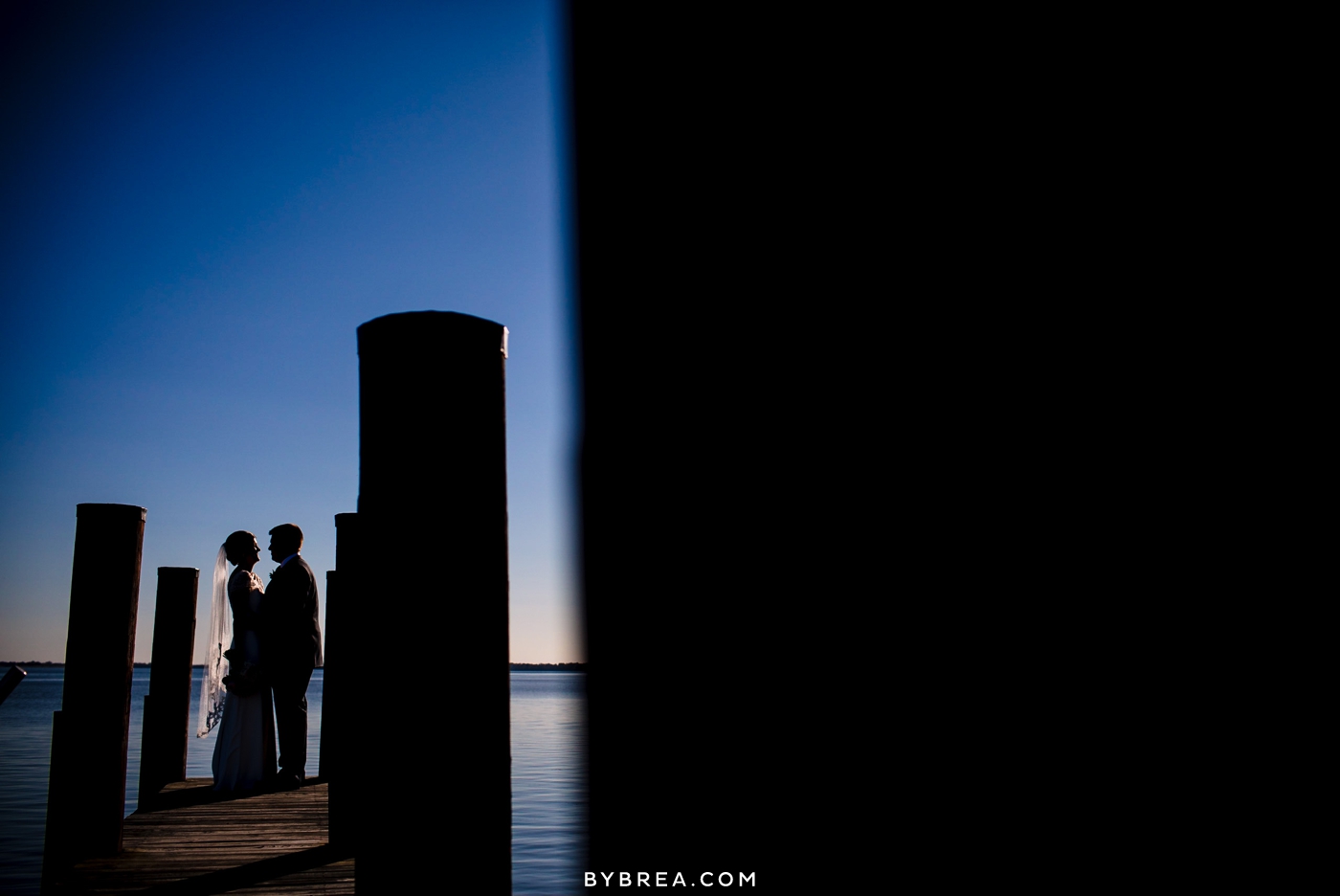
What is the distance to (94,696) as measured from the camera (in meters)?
3.81

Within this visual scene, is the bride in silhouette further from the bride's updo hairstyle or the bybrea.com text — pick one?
the bybrea.com text

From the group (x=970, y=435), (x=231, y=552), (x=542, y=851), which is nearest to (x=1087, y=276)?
(x=970, y=435)

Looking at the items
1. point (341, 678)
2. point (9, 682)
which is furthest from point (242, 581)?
point (9, 682)

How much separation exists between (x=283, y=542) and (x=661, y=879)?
532cm

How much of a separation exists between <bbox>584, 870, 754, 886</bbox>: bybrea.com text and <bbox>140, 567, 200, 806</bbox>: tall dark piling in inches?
243

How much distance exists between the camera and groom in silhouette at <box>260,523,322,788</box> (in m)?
6.00

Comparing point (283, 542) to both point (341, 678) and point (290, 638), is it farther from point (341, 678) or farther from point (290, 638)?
point (341, 678)

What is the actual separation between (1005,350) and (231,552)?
5998 mm

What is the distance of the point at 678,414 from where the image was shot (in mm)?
1797

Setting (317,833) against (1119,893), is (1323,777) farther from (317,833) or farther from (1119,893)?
(317,833)

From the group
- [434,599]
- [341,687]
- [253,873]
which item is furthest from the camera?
[341,687]

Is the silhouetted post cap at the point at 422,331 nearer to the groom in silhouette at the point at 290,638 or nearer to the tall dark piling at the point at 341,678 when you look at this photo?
the tall dark piling at the point at 341,678

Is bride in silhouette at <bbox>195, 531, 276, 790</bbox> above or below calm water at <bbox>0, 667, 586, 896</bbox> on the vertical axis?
above

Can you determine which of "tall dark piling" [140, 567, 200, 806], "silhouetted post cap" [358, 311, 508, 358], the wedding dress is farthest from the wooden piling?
"silhouetted post cap" [358, 311, 508, 358]
